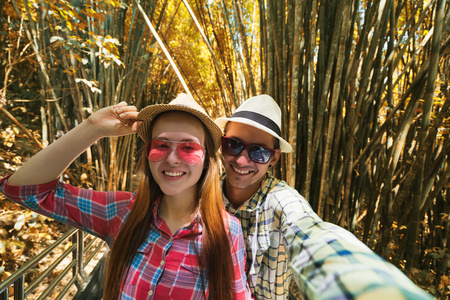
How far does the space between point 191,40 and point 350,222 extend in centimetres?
592

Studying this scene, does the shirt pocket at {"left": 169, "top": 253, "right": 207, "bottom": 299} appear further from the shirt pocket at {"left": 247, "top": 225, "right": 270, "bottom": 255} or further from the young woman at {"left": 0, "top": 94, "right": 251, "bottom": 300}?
the shirt pocket at {"left": 247, "top": 225, "right": 270, "bottom": 255}

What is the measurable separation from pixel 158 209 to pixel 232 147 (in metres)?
0.40

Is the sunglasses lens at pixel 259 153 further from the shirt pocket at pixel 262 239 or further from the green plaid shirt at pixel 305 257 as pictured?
the shirt pocket at pixel 262 239

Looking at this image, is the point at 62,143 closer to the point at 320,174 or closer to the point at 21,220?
the point at 320,174

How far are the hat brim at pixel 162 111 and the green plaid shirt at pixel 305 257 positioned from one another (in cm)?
33

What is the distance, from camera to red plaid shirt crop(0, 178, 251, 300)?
70cm

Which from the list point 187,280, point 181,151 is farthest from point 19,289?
point 181,151

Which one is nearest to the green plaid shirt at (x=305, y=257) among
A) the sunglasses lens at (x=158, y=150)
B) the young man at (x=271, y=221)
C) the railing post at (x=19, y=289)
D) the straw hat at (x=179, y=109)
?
the young man at (x=271, y=221)

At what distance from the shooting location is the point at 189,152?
774mm

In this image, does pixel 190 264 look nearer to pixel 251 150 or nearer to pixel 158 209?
pixel 158 209

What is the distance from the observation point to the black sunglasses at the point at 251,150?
1027mm

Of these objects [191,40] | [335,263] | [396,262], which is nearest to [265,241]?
[335,263]

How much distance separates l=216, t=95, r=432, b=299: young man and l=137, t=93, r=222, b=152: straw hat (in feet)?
0.61

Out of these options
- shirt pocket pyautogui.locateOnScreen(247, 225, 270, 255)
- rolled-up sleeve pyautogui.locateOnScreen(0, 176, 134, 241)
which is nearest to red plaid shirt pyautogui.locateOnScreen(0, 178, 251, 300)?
rolled-up sleeve pyautogui.locateOnScreen(0, 176, 134, 241)
